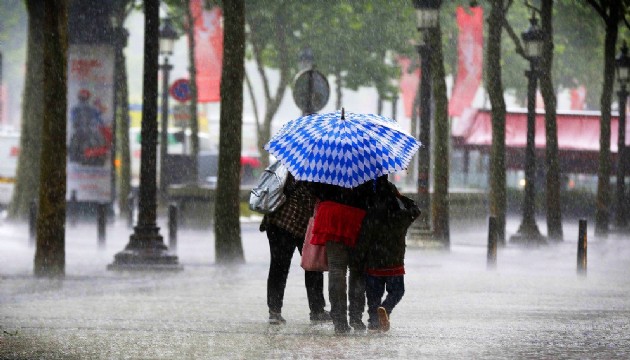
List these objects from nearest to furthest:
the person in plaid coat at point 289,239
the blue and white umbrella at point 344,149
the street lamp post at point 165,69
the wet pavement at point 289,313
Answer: the wet pavement at point 289,313 → the blue and white umbrella at point 344,149 → the person in plaid coat at point 289,239 → the street lamp post at point 165,69

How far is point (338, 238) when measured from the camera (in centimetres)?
1236

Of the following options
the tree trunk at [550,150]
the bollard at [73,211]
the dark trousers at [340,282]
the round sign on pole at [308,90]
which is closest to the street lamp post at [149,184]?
the round sign on pole at [308,90]

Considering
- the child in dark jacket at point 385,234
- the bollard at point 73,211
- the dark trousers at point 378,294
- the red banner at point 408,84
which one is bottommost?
the bollard at point 73,211

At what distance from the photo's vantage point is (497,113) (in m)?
31.3

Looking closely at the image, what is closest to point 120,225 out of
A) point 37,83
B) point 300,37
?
point 37,83

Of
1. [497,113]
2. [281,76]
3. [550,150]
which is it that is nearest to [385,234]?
[497,113]

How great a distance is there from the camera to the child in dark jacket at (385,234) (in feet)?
40.5

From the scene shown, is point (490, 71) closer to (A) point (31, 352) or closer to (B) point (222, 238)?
(B) point (222, 238)

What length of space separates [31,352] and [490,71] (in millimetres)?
21414

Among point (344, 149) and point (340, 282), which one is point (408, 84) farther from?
point (344, 149)

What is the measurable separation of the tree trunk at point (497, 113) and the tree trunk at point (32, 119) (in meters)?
9.63

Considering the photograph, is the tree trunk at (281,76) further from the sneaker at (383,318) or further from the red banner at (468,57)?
the sneaker at (383,318)

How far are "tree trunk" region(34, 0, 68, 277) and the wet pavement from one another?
86cm

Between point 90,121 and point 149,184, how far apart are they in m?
11.9
